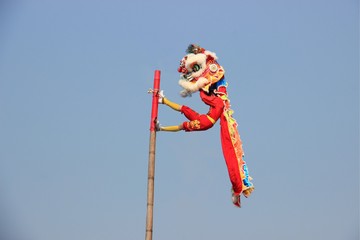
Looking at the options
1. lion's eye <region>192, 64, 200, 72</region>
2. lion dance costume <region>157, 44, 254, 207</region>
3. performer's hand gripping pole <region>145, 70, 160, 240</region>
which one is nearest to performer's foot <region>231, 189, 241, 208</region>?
lion dance costume <region>157, 44, 254, 207</region>

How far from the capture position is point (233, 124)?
11.7 m

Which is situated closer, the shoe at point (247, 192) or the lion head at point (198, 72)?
the shoe at point (247, 192)

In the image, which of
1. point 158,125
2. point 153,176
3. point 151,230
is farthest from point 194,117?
point 151,230

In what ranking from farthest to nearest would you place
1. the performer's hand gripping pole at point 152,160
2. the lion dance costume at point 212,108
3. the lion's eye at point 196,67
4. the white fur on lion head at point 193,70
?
the lion's eye at point 196,67
the white fur on lion head at point 193,70
the lion dance costume at point 212,108
the performer's hand gripping pole at point 152,160

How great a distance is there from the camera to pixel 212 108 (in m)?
11.7

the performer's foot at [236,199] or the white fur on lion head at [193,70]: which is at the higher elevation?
the white fur on lion head at [193,70]

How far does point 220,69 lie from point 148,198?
311 cm

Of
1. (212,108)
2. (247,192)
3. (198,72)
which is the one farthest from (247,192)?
(198,72)

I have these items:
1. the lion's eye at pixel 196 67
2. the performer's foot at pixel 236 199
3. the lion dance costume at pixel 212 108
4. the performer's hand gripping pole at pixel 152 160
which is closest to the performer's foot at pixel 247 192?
the lion dance costume at pixel 212 108

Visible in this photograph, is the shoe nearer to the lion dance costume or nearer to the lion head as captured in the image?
the lion dance costume

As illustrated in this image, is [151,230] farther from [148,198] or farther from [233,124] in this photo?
A: [233,124]

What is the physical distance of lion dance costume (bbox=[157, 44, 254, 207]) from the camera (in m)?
11.5

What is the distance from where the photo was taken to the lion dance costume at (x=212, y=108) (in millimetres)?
11453

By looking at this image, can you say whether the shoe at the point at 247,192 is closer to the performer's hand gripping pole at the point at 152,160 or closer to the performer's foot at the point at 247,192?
the performer's foot at the point at 247,192
